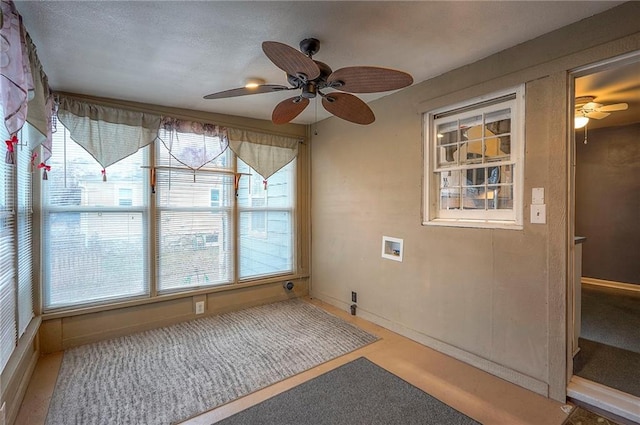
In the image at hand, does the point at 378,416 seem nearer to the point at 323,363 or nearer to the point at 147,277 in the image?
the point at 323,363

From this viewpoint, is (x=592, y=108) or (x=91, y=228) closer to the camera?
(x=91, y=228)

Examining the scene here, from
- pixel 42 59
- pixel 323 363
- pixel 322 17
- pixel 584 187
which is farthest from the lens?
pixel 584 187

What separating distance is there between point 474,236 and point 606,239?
373 cm

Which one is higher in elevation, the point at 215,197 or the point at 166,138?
the point at 166,138

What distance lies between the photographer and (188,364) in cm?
249

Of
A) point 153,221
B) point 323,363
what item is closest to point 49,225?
point 153,221

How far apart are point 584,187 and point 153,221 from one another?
19.9 feet

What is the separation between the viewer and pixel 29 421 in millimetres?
1837

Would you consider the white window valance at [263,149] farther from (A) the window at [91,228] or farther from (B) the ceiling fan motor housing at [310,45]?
(B) the ceiling fan motor housing at [310,45]

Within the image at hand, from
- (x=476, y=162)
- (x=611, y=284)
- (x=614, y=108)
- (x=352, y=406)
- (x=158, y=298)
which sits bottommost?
(x=352, y=406)

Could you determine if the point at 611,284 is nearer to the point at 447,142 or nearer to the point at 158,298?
the point at 447,142

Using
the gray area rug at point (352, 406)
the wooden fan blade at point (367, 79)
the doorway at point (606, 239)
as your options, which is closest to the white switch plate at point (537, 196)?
the doorway at point (606, 239)

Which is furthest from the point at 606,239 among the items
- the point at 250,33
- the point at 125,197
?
the point at 125,197

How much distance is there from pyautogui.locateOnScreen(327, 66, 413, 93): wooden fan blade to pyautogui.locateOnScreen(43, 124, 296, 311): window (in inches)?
87.4
